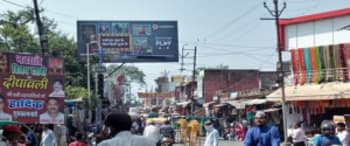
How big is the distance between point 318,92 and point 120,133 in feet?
88.5

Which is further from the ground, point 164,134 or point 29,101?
point 29,101

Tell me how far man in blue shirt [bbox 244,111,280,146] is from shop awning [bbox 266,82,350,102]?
19.9 meters

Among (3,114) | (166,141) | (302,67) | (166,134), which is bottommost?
(166,141)

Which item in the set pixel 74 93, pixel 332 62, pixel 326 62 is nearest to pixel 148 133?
pixel 332 62

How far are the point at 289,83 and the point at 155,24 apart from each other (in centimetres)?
1418

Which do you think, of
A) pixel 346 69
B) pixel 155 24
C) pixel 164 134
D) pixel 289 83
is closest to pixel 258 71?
pixel 155 24

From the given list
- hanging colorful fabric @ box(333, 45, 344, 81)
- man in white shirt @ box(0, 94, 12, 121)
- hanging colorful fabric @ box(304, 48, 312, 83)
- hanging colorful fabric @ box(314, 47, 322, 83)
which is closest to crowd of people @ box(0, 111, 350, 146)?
man in white shirt @ box(0, 94, 12, 121)

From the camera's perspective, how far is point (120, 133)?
6066 millimetres

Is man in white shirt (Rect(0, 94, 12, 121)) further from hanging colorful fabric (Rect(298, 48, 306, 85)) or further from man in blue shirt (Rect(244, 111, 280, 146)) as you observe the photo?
hanging colorful fabric (Rect(298, 48, 306, 85))

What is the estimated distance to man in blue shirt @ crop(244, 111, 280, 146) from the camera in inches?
420

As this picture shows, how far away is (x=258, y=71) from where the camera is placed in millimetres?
75312

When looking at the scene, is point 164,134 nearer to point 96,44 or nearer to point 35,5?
point 35,5

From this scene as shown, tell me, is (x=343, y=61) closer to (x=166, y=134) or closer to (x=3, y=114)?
(x=166, y=134)

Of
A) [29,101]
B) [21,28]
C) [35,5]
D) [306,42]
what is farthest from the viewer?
[21,28]
